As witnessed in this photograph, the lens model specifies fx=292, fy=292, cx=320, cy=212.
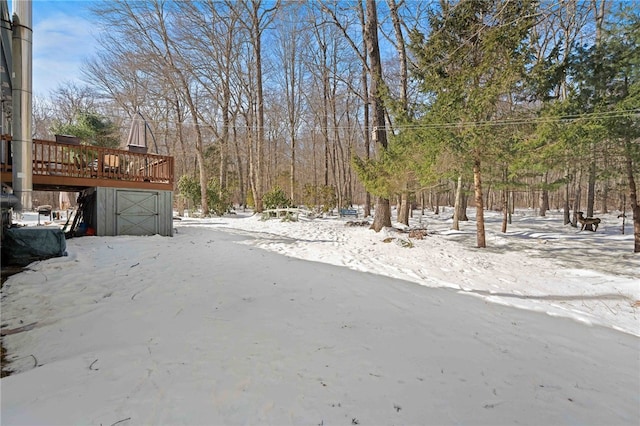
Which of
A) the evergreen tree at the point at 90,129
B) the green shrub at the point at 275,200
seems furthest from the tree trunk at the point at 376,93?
the evergreen tree at the point at 90,129

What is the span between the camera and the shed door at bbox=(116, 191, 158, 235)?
27.2ft

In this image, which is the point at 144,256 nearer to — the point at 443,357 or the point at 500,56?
the point at 443,357

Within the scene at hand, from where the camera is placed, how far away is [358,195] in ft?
135

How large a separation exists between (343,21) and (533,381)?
15499 millimetres

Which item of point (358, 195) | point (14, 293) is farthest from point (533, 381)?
point (358, 195)

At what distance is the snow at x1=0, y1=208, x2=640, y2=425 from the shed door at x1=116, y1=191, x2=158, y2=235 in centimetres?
193

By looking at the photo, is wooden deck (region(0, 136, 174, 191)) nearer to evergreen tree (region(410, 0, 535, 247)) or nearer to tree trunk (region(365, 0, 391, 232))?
tree trunk (region(365, 0, 391, 232))

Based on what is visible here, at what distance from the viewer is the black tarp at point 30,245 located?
16.7ft

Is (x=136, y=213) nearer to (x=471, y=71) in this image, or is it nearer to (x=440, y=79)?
(x=440, y=79)

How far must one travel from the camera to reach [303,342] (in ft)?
9.60

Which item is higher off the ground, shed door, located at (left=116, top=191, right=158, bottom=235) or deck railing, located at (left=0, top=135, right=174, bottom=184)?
deck railing, located at (left=0, top=135, right=174, bottom=184)

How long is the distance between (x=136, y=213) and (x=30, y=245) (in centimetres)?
335

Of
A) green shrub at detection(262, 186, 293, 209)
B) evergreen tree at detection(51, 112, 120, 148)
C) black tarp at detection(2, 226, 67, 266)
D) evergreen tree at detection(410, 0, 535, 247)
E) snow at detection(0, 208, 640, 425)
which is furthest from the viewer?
evergreen tree at detection(51, 112, 120, 148)

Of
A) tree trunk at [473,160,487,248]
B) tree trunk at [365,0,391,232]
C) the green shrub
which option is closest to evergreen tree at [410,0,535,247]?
tree trunk at [473,160,487,248]
